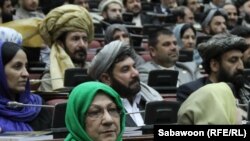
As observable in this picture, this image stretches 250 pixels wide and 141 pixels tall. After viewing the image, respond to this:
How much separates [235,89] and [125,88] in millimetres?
868

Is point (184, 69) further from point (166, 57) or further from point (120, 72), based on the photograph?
point (120, 72)

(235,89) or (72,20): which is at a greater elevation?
(72,20)

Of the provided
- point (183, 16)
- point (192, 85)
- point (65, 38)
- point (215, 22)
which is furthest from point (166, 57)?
point (183, 16)

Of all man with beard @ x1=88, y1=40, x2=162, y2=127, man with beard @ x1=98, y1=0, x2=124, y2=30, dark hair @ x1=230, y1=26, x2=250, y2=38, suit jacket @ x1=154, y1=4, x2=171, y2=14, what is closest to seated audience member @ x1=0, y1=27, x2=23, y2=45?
man with beard @ x1=88, y1=40, x2=162, y2=127

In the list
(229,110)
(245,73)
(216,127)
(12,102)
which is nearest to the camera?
(216,127)

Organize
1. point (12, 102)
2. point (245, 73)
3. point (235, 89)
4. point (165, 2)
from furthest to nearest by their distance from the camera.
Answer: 1. point (165, 2)
2. point (245, 73)
3. point (235, 89)
4. point (12, 102)

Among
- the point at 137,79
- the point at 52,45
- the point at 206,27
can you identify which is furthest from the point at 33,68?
the point at 206,27

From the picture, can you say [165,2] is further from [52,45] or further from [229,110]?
[229,110]

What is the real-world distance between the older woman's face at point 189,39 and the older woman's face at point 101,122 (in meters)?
5.25

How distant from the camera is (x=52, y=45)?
5.98 metres

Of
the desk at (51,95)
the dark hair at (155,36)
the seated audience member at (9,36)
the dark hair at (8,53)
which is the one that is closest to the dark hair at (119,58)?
the desk at (51,95)

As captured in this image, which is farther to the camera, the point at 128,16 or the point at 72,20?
the point at 128,16

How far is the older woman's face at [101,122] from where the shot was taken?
306 centimetres

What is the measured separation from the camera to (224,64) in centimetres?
500
